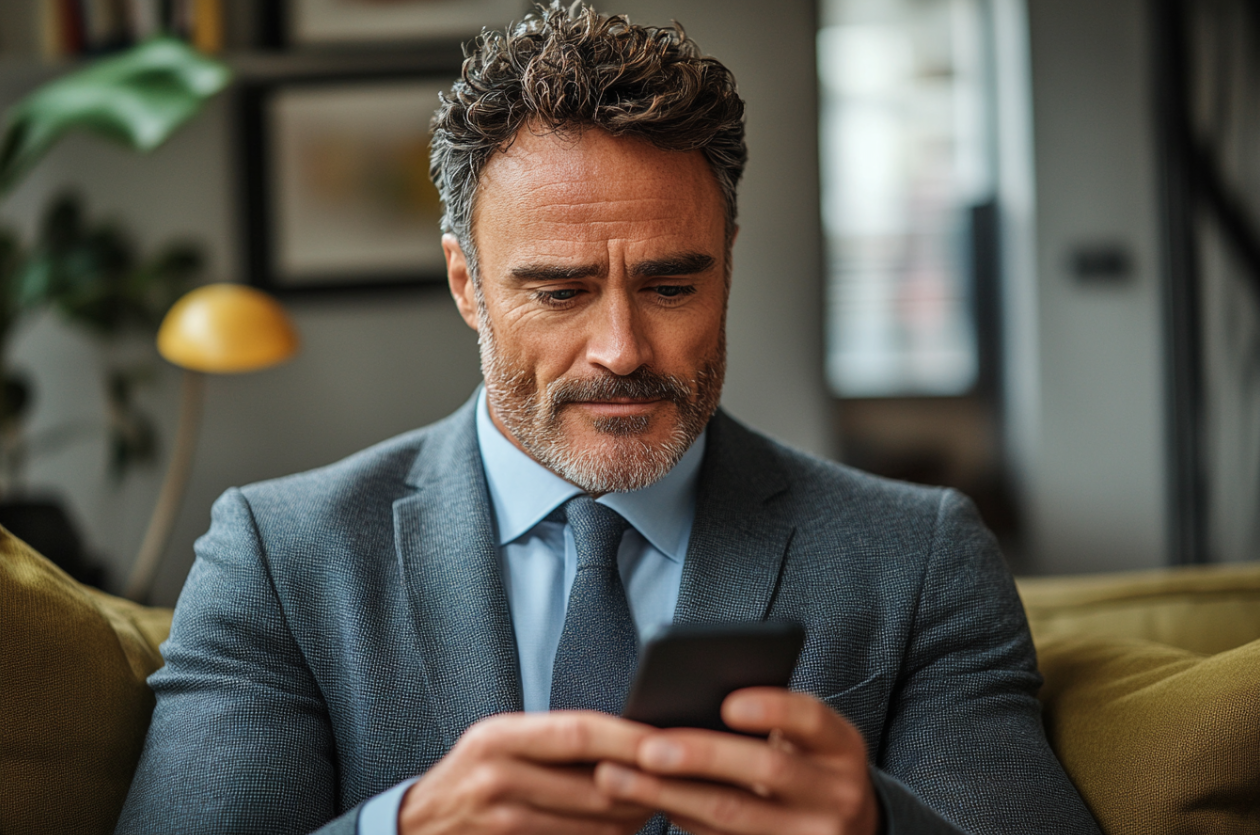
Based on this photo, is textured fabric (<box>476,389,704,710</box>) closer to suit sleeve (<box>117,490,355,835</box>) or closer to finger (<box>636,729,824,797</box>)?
suit sleeve (<box>117,490,355,835</box>)

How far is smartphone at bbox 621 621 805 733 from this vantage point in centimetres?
68

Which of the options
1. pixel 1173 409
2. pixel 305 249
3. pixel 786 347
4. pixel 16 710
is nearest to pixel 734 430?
pixel 16 710

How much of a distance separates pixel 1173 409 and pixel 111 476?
134 inches

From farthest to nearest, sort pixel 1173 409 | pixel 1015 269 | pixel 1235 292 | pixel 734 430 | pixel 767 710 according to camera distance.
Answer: pixel 1015 269
pixel 1173 409
pixel 1235 292
pixel 734 430
pixel 767 710

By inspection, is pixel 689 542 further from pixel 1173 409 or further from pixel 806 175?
pixel 1173 409

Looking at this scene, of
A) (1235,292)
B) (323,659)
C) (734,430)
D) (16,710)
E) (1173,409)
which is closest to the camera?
(16,710)

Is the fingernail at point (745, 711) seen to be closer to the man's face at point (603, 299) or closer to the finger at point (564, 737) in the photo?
the finger at point (564, 737)

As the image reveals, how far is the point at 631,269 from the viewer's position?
107 cm

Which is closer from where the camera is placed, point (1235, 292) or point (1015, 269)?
point (1235, 292)

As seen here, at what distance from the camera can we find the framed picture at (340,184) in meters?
3.33

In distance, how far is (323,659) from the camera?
1.05m

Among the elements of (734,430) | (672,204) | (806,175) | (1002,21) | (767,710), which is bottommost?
(767,710)

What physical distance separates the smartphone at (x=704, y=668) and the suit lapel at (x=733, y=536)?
1.09ft

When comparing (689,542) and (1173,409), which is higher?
(689,542)
